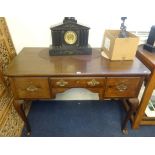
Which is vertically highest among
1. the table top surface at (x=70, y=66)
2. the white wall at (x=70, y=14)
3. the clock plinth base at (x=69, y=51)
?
the white wall at (x=70, y=14)

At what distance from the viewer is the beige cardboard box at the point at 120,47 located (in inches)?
42.2

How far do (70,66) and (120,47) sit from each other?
0.38m

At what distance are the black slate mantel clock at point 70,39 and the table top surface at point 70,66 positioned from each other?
0.05 m

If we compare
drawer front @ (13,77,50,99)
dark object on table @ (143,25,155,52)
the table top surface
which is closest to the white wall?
dark object on table @ (143,25,155,52)

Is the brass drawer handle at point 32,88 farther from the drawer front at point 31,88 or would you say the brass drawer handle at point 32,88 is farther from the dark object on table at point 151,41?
the dark object on table at point 151,41

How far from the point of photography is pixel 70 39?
1.21 meters

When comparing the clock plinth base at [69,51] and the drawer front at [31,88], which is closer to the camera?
the drawer front at [31,88]

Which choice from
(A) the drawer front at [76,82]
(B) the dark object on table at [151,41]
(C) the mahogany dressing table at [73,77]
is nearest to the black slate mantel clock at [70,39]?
(C) the mahogany dressing table at [73,77]

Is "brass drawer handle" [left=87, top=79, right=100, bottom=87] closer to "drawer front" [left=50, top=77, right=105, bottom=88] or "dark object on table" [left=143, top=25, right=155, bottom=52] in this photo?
"drawer front" [left=50, top=77, right=105, bottom=88]

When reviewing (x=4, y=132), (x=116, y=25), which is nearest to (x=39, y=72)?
(x=4, y=132)
